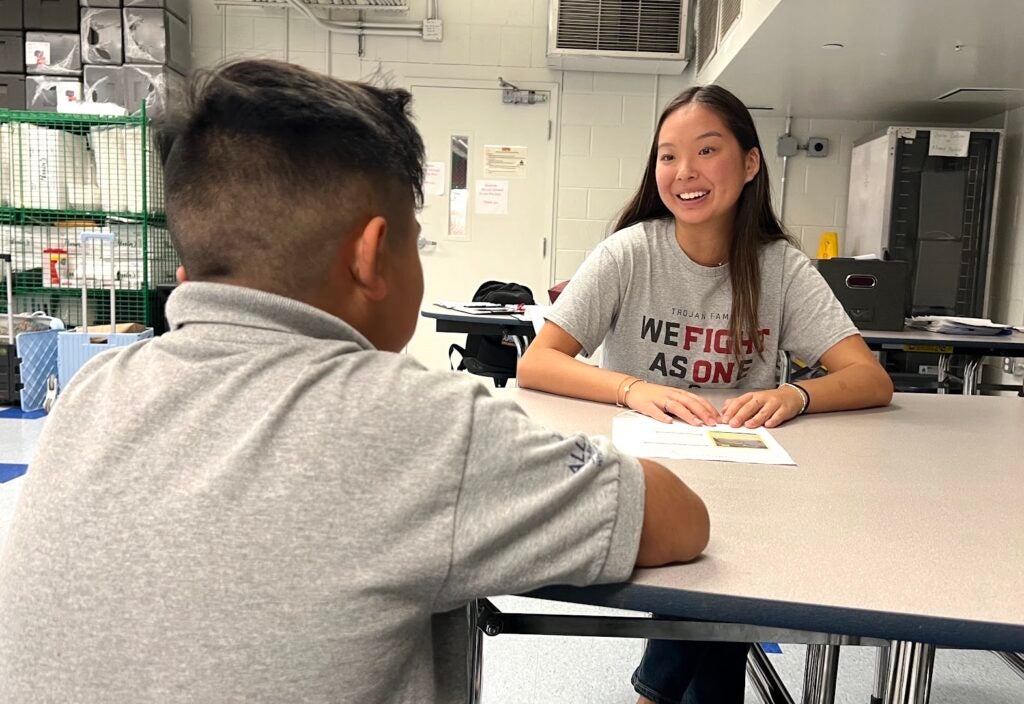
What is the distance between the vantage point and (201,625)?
54 centimetres

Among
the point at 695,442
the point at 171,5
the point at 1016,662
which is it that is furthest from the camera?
the point at 171,5

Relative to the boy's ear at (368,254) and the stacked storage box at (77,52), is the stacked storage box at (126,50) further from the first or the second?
the boy's ear at (368,254)

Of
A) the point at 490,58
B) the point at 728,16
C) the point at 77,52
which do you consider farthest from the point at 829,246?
the point at 77,52

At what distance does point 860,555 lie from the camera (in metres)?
0.72

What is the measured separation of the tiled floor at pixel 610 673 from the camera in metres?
1.75

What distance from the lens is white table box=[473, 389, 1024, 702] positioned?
63 cm

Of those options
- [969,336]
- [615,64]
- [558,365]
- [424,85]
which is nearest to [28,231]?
[424,85]

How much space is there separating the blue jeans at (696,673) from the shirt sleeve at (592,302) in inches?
22.0

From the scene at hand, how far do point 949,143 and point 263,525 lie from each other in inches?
184

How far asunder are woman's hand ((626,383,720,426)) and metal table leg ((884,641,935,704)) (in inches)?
16.2

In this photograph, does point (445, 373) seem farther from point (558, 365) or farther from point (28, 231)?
point (28, 231)

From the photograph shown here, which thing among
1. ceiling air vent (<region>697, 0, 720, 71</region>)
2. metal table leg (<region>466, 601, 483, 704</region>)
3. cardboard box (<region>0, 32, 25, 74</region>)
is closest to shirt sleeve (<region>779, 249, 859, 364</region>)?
metal table leg (<region>466, 601, 483, 704</region>)

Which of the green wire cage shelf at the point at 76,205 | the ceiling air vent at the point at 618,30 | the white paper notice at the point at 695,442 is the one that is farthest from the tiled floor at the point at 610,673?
the ceiling air vent at the point at 618,30

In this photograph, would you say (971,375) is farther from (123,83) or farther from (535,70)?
(123,83)
